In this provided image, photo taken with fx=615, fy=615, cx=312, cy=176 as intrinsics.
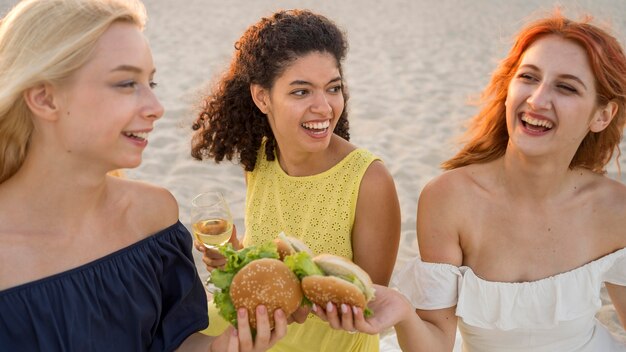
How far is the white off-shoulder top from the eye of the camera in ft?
9.69

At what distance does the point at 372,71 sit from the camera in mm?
10078

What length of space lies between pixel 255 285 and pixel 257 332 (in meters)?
0.17

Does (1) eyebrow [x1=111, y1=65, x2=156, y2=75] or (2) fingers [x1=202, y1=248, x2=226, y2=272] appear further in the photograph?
(2) fingers [x1=202, y1=248, x2=226, y2=272]

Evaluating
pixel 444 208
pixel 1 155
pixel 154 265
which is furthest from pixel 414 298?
pixel 1 155

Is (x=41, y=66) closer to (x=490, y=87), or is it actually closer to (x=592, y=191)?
(x=490, y=87)

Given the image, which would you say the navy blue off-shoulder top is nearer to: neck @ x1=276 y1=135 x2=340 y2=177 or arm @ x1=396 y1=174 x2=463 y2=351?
neck @ x1=276 y1=135 x2=340 y2=177

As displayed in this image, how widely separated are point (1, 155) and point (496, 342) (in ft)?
7.84

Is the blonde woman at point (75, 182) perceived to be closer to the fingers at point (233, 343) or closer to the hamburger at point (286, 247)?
the fingers at point (233, 343)

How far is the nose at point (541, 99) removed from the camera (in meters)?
2.72

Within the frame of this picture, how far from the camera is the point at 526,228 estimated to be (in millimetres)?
3047

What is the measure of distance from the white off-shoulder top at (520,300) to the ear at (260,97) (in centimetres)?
115

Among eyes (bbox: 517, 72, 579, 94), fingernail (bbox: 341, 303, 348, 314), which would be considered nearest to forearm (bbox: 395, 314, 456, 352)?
fingernail (bbox: 341, 303, 348, 314)

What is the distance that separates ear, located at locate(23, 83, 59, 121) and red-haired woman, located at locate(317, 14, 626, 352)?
177 centimetres

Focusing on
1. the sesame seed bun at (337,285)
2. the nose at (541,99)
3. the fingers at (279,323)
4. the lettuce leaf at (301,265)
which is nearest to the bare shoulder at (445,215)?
the nose at (541,99)
